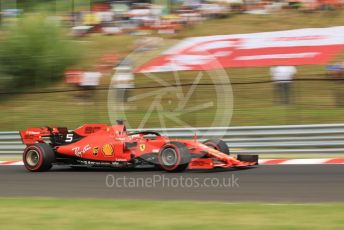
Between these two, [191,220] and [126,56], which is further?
[126,56]

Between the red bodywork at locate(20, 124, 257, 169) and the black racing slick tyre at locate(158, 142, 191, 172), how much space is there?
0.17 metres

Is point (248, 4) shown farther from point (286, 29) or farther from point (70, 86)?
point (70, 86)

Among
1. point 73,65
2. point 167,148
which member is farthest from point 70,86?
point 167,148

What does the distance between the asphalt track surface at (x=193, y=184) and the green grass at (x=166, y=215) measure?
868mm

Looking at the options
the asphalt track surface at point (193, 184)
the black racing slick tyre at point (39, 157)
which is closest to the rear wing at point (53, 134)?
the black racing slick tyre at point (39, 157)

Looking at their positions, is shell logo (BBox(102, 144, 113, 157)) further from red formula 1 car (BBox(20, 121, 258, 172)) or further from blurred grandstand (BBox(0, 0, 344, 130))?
blurred grandstand (BBox(0, 0, 344, 130))

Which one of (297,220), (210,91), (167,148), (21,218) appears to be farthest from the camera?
(210,91)

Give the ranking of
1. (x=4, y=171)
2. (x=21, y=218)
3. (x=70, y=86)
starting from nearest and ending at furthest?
(x=21, y=218) → (x=4, y=171) → (x=70, y=86)

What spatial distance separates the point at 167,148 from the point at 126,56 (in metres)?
16.1

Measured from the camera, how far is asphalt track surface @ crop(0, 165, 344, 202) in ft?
26.1

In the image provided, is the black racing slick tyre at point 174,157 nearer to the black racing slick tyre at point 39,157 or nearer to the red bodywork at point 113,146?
the red bodywork at point 113,146

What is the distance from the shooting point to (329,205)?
670cm

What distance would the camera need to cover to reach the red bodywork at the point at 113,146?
10.6 metres

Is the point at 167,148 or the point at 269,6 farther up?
the point at 269,6
